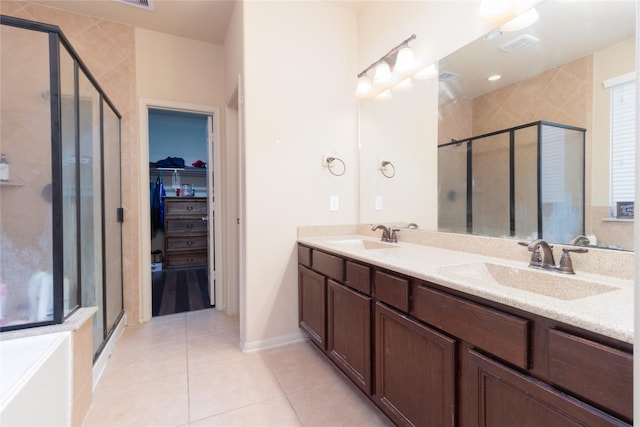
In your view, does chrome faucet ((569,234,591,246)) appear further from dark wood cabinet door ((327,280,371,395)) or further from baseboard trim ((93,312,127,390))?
baseboard trim ((93,312,127,390))

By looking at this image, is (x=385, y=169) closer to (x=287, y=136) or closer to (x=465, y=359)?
(x=287, y=136)

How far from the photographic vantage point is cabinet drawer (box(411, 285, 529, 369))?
86 centimetres

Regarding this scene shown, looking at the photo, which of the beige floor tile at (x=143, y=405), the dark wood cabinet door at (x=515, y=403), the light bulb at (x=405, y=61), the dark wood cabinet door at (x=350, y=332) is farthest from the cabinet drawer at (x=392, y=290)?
the light bulb at (x=405, y=61)

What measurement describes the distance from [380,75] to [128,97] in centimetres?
241

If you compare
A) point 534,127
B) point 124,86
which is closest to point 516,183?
point 534,127

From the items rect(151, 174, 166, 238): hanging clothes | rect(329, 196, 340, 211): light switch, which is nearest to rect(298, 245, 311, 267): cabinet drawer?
A: rect(329, 196, 340, 211): light switch

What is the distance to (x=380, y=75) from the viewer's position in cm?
227

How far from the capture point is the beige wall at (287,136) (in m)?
2.31

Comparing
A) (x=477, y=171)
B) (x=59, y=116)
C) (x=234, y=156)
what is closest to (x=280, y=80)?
(x=234, y=156)

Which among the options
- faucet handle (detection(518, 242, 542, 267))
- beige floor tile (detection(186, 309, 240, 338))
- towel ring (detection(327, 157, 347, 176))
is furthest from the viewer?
beige floor tile (detection(186, 309, 240, 338))

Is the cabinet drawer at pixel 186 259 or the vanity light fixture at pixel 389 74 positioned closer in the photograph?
the vanity light fixture at pixel 389 74

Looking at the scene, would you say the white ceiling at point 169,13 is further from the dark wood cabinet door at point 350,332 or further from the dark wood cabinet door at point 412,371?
the dark wood cabinet door at point 412,371

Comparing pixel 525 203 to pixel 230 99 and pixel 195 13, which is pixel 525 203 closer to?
pixel 230 99

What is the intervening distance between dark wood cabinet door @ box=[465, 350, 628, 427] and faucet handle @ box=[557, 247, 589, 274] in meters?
0.54
